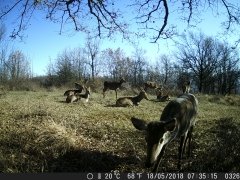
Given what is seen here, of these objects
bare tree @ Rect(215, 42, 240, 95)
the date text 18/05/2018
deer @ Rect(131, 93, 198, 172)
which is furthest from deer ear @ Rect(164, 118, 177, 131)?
bare tree @ Rect(215, 42, 240, 95)

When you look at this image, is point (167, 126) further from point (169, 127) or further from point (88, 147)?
point (88, 147)

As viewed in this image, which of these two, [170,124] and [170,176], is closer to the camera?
[170,124]

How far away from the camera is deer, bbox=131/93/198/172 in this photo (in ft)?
21.3

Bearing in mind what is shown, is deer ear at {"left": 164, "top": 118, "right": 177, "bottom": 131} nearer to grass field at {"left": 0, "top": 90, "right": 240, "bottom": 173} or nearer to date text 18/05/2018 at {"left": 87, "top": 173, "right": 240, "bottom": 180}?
date text 18/05/2018 at {"left": 87, "top": 173, "right": 240, "bottom": 180}

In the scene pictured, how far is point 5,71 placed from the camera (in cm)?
5603

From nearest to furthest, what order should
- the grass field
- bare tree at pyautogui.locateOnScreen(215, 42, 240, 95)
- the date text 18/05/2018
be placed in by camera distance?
the date text 18/05/2018, the grass field, bare tree at pyautogui.locateOnScreen(215, 42, 240, 95)

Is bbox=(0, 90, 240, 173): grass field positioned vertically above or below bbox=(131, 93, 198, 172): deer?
below

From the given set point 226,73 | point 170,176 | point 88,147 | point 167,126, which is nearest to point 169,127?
point 167,126

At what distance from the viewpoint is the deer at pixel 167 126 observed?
21.3 ft

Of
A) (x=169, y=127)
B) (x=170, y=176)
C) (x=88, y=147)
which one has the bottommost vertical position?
(x=170, y=176)

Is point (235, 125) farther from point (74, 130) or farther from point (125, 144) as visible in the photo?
point (74, 130)

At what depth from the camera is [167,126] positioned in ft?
21.5

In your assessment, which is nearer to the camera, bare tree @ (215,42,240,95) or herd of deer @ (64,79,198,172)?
herd of deer @ (64,79,198,172)

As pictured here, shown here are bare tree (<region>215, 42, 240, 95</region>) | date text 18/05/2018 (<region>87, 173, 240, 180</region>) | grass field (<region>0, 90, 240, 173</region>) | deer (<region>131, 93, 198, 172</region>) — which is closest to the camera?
deer (<region>131, 93, 198, 172</region>)
